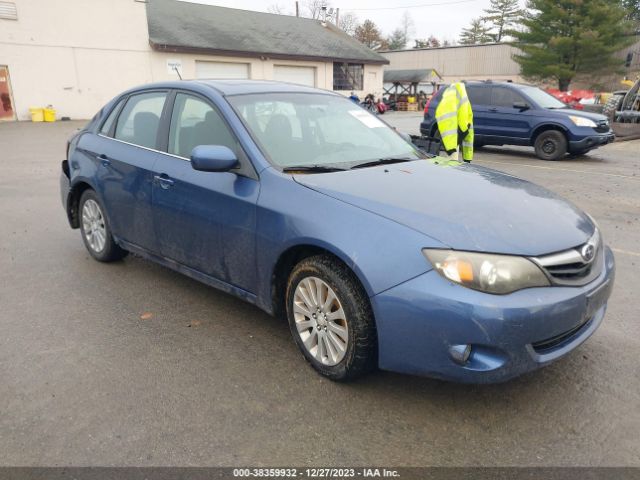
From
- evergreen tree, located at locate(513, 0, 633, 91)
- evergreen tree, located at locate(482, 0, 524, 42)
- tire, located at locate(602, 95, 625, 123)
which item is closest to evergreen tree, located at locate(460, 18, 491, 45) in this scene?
evergreen tree, located at locate(482, 0, 524, 42)

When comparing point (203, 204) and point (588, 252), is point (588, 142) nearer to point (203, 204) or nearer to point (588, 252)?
point (588, 252)

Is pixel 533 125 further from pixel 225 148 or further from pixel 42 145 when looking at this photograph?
pixel 42 145

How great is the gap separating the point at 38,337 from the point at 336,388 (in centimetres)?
210

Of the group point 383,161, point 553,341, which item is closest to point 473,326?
point 553,341

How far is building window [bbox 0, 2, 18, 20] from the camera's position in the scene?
22.0 m

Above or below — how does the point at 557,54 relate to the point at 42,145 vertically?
above

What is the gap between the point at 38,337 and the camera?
3.58m

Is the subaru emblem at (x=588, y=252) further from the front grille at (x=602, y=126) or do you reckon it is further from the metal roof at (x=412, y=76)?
the metal roof at (x=412, y=76)

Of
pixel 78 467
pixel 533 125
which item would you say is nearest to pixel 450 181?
pixel 78 467

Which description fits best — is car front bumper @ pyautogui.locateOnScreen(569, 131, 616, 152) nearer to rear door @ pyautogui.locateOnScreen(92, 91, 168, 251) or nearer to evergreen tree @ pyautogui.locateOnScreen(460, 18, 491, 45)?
rear door @ pyautogui.locateOnScreen(92, 91, 168, 251)

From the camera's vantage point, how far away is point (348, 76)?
36.0 metres

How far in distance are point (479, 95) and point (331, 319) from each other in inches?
460

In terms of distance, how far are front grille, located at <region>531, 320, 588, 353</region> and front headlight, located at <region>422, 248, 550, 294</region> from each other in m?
0.28

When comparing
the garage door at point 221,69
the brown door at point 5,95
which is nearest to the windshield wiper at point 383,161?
the brown door at point 5,95
